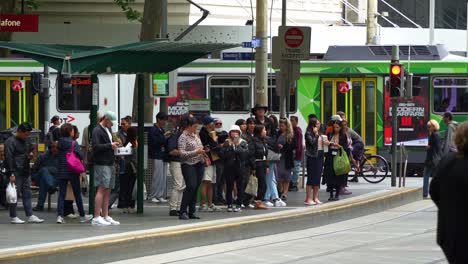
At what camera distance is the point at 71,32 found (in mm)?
37094

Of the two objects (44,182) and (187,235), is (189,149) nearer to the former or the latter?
(187,235)

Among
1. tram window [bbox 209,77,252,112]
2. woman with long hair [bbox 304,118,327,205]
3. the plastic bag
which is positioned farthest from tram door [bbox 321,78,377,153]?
the plastic bag

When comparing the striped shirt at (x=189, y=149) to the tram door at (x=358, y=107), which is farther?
the tram door at (x=358, y=107)

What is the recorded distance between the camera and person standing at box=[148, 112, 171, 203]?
67.8 feet

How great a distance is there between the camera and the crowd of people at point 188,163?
1691 cm

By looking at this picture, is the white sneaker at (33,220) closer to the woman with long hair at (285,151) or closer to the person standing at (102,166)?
the person standing at (102,166)

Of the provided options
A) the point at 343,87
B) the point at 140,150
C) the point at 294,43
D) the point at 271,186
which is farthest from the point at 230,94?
the point at 140,150

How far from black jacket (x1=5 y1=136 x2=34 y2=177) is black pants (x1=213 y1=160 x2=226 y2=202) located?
377cm

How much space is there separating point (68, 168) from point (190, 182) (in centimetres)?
188

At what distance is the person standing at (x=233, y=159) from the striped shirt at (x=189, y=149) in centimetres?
148

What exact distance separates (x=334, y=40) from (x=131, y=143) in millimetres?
24713

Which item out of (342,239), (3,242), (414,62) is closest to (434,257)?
(342,239)

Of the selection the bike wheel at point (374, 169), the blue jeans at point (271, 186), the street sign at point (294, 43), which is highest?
the street sign at point (294, 43)

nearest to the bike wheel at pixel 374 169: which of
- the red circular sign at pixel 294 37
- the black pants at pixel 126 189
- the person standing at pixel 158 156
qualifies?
the red circular sign at pixel 294 37
